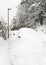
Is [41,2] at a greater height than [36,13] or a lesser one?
greater

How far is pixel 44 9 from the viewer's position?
18.4 m

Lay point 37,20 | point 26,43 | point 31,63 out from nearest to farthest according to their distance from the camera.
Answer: point 31,63 < point 26,43 < point 37,20

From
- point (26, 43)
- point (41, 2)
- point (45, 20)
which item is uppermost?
point (41, 2)

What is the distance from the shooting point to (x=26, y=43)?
1766 cm

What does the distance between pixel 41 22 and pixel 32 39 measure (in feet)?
7.09

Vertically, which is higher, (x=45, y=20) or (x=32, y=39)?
(x=45, y=20)

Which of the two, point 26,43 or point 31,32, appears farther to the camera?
point 31,32

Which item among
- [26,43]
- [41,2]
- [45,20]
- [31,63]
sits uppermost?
[41,2]

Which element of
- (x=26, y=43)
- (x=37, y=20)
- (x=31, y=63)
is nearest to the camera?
(x=31, y=63)

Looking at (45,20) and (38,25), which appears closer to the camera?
(45,20)

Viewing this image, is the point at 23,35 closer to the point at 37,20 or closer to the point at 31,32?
the point at 31,32

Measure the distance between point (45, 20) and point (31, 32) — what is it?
3115mm

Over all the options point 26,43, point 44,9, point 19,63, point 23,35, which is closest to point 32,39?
point 26,43

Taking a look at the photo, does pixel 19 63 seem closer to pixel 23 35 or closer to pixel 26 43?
pixel 26 43
